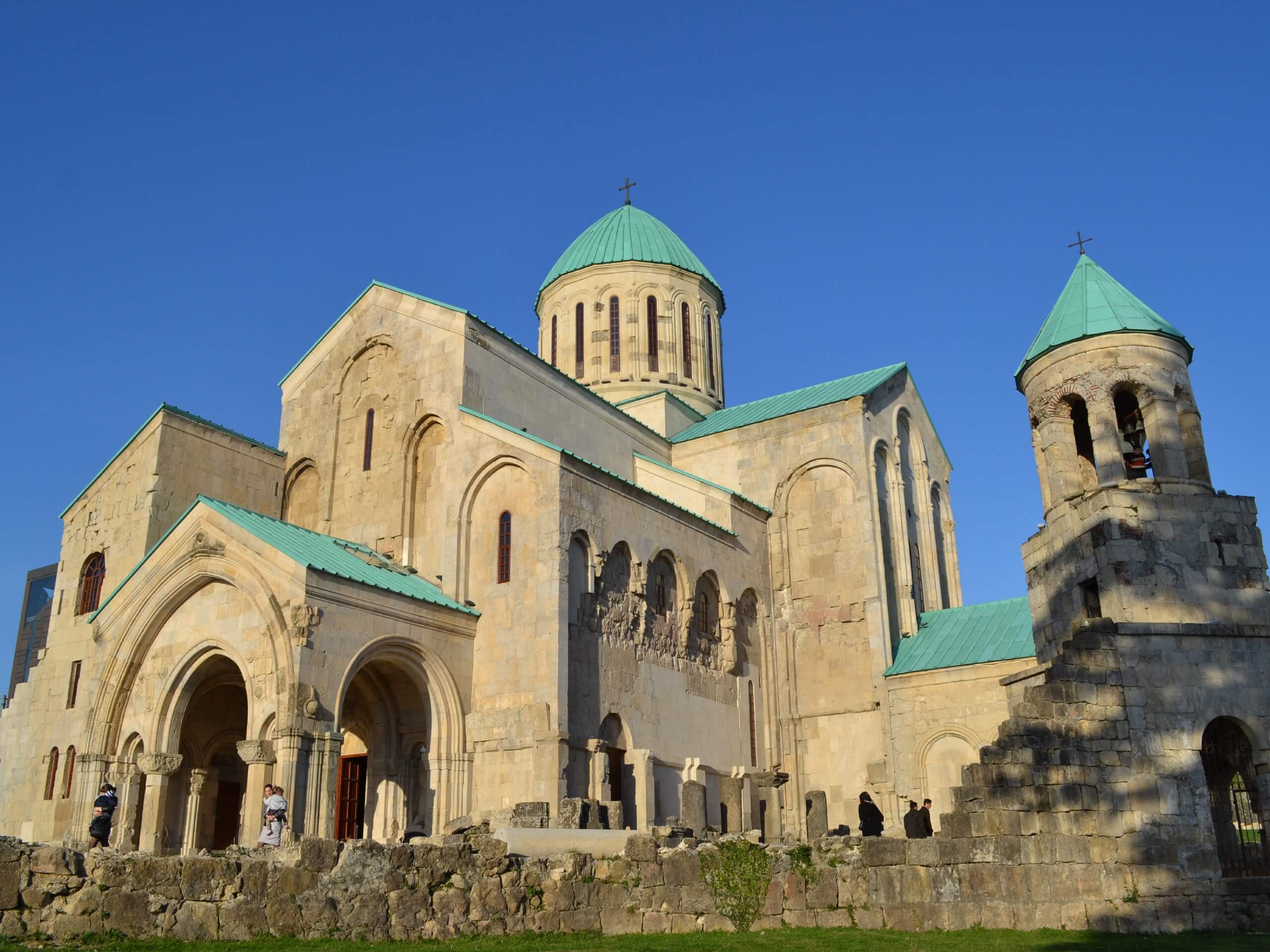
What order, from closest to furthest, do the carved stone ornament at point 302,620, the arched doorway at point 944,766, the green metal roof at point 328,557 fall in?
1. the carved stone ornament at point 302,620
2. the green metal roof at point 328,557
3. the arched doorway at point 944,766

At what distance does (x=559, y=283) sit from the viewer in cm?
3475

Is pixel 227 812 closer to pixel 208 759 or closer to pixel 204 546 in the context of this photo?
pixel 208 759

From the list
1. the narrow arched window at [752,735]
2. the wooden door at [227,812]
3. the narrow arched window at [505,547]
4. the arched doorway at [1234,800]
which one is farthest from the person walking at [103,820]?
the narrow arched window at [752,735]

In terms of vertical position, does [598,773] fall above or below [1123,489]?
below

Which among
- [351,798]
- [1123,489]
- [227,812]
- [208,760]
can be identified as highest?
[1123,489]

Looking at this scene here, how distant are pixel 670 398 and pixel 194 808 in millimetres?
16220

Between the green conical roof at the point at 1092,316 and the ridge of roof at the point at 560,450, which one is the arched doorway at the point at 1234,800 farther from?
the ridge of roof at the point at 560,450

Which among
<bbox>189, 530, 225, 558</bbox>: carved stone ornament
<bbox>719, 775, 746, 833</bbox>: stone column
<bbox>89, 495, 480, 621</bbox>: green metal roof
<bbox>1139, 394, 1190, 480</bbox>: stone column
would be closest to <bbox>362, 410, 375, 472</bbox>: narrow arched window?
<bbox>89, 495, 480, 621</bbox>: green metal roof

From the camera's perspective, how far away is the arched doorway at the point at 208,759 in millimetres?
19797

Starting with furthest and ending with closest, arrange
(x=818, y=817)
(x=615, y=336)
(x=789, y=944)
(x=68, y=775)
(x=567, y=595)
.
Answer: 1. (x=615, y=336)
2. (x=68, y=775)
3. (x=567, y=595)
4. (x=818, y=817)
5. (x=789, y=944)

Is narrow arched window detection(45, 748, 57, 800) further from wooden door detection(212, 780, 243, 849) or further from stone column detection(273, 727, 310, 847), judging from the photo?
stone column detection(273, 727, 310, 847)

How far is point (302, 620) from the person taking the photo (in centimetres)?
1783

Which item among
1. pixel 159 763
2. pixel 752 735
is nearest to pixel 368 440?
pixel 159 763

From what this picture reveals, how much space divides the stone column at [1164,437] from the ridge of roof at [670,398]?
16453mm
